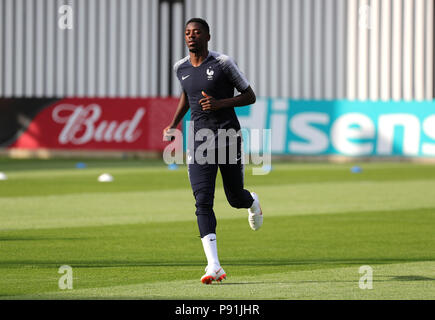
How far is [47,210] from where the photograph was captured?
1445cm

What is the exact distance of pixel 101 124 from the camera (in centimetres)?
2792

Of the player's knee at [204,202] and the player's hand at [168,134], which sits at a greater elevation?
the player's hand at [168,134]

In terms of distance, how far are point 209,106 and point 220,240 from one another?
3.13 m

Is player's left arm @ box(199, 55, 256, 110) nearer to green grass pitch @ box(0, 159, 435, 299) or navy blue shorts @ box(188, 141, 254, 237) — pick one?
navy blue shorts @ box(188, 141, 254, 237)

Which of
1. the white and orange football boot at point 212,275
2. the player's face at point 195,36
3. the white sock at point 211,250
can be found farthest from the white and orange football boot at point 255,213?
the player's face at point 195,36

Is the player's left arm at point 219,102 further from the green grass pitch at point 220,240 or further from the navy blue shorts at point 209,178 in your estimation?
the green grass pitch at point 220,240

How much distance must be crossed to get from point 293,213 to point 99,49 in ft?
63.8

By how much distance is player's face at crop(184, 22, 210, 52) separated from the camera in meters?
8.55

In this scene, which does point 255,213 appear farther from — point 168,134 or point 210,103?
point 210,103

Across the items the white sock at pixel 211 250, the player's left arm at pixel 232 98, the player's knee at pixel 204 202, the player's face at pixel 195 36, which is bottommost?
the white sock at pixel 211 250

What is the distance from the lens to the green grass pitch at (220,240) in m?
8.16


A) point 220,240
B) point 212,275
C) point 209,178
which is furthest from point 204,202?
point 220,240

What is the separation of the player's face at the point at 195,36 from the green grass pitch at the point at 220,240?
74.2 inches
